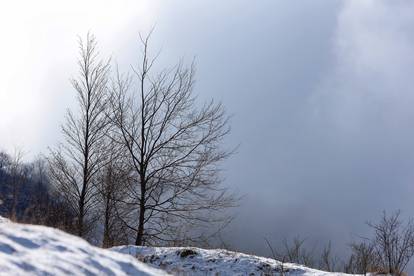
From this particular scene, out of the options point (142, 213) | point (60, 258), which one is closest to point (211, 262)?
point (60, 258)

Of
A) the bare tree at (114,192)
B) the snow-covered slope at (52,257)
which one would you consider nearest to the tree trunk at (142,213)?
the bare tree at (114,192)

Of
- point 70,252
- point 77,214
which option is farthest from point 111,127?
point 70,252

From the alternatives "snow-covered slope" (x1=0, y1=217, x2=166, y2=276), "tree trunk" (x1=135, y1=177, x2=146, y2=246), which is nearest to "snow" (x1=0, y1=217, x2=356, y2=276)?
"snow-covered slope" (x1=0, y1=217, x2=166, y2=276)

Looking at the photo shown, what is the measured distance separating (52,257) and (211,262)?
451 cm

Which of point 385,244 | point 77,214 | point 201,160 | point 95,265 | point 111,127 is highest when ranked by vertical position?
point 111,127

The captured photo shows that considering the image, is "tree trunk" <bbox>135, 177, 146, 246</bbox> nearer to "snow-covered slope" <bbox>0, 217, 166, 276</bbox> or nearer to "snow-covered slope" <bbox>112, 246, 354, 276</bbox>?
"snow-covered slope" <bbox>112, 246, 354, 276</bbox>

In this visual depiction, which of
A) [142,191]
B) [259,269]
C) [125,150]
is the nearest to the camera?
[259,269]

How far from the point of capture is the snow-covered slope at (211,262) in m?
9.20

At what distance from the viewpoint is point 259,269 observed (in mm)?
9312

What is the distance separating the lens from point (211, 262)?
962cm

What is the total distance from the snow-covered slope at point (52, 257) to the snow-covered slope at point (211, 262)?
8.42 ft

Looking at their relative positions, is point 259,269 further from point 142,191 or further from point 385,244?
point 142,191

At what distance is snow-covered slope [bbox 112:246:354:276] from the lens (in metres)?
9.20

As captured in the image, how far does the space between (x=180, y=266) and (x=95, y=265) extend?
3773 mm
